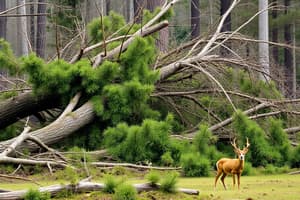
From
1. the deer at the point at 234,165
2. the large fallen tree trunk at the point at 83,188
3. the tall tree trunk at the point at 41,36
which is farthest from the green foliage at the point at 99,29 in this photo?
Result: the tall tree trunk at the point at 41,36

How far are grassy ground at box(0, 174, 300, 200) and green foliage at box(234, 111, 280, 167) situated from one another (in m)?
0.70

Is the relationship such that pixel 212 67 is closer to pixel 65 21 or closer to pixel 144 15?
pixel 144 15

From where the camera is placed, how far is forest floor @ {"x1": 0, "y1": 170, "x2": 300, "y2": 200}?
8.58 metres

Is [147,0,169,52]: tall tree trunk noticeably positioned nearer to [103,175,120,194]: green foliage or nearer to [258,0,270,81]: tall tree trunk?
[258,0,270,81]: tall tree trunk

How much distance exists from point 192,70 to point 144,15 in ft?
6.94

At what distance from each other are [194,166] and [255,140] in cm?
148

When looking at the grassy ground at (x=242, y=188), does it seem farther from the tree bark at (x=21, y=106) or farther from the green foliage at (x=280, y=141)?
the tree bark at (x=21, y=106)

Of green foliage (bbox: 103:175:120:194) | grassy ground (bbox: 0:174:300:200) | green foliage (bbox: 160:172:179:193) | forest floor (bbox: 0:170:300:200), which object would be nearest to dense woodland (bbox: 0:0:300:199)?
forest floor (bbox: 0:170:300:200)

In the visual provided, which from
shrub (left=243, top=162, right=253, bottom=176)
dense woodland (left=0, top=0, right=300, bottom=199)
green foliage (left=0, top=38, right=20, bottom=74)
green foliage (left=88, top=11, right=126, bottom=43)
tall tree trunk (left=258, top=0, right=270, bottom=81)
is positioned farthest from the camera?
green foliage (left=88, top=11, right=126, bottom=43)

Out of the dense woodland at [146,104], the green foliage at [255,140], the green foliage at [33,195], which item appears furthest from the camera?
the green foliage at [255,140]

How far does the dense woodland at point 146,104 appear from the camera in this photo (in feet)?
40.2

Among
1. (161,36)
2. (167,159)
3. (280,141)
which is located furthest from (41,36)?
(167,159)

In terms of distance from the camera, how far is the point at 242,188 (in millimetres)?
9656

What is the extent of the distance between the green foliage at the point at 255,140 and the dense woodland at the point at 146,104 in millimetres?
18
